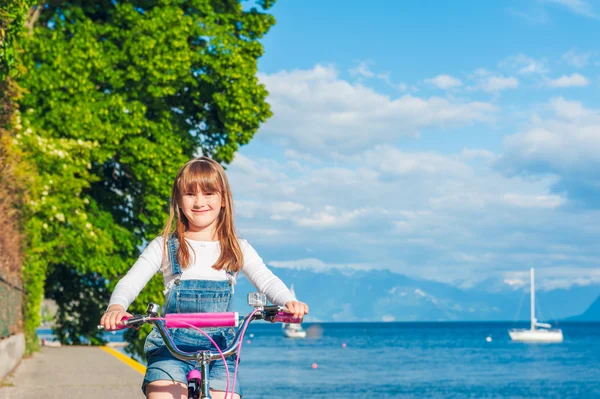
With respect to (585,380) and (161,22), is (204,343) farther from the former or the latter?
(585,380)

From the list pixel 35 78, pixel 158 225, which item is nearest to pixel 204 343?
pixel 35 78

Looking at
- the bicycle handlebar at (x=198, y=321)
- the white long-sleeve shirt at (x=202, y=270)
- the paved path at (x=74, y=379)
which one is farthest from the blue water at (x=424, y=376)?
the bicycle handlebar at (x=198, y=321)

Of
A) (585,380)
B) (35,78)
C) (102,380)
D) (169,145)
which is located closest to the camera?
(102,380)

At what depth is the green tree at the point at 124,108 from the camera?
18.8m

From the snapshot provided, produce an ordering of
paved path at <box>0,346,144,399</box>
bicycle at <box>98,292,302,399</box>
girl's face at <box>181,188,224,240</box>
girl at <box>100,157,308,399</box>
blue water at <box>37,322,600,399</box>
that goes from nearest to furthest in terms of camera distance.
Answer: bicycle at <box>98,292,302,399</box>, girl at <box>100,157,308,399</box>, girl's face at <box>181,188,224,240</box>, paved path at <box>0,346,144,399</box>, blue water at <box>37,322,600,399</box>

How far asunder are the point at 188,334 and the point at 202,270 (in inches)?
12.9

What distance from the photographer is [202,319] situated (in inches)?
154

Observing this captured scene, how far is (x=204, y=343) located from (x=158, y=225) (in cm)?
1706

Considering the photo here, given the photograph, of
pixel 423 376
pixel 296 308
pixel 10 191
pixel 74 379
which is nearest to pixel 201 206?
pixel 296 308

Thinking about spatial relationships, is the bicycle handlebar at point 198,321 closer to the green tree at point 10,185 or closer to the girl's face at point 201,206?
the girl's face at point 201,206

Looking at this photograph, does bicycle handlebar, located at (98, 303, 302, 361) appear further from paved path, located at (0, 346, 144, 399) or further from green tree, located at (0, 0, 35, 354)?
green tree, located at (0, 0, 35, 354)

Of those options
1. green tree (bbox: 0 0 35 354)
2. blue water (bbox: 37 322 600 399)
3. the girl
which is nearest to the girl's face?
the girl

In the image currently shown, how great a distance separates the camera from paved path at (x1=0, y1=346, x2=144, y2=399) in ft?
35.0

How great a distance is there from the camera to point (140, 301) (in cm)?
2098
